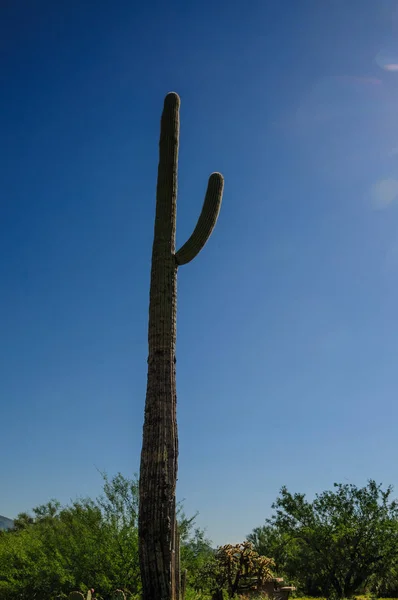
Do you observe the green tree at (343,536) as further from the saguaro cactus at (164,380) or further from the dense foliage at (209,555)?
the saguaro cactus at (164,380)

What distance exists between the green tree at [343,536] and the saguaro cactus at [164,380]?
1847 centimetres

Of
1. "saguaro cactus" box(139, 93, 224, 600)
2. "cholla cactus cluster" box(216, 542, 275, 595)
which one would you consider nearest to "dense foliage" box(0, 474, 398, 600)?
"cholla cactus cluster" box(216, 542, 275, 595)

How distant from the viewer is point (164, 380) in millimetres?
6480

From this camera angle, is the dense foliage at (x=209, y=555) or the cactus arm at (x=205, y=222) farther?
the dense foliage at (x=209, y=555)

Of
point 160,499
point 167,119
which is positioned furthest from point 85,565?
point 167,119

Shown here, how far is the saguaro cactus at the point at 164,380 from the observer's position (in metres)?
5.69

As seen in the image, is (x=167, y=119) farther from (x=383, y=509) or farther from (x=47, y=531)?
(x=383, y=509)

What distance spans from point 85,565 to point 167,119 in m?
12.4

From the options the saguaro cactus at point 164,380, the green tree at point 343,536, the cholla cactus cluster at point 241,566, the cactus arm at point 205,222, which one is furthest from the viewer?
the green tree at point 343,536

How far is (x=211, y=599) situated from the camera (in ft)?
41.4

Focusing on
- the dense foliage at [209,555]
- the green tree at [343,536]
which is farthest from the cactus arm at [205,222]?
the green tree at [343,536]

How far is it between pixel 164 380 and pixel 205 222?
2946 mm

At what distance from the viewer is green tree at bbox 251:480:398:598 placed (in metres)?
21.3

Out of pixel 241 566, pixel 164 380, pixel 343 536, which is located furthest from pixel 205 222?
pixel 343 536
